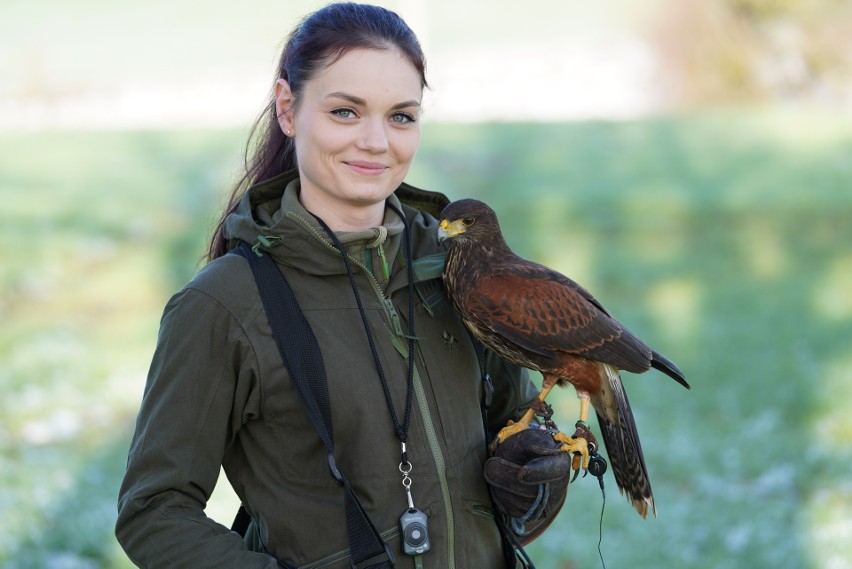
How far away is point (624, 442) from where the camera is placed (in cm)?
238

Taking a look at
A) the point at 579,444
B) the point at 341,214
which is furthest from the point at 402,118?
the point at 579,444

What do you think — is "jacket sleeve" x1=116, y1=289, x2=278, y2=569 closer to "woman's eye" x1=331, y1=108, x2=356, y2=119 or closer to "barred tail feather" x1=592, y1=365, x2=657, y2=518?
"woman's eye" x1=331, y1=108, x2=356, y2=119

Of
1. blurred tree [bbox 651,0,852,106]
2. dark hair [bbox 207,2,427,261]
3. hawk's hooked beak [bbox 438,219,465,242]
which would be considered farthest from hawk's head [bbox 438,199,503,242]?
blurred tree [bbox 651,0,852,106]

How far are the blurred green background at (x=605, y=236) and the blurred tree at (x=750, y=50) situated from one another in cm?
4

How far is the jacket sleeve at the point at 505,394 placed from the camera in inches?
98.2

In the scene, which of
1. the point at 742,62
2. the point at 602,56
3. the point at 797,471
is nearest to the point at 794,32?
the point at 742,62

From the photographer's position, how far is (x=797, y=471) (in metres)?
5.79

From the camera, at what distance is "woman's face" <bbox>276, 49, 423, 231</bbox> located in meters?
2.06

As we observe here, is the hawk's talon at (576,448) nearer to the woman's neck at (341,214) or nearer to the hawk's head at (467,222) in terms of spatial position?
the hawk's head at (467,222)

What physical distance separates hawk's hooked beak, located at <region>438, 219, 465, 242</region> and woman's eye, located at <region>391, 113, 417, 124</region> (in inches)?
11.2

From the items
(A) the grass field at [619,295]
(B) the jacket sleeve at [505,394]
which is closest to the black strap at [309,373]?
(B) the jacket sleeve at [505,394]

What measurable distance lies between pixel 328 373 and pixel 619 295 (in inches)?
279

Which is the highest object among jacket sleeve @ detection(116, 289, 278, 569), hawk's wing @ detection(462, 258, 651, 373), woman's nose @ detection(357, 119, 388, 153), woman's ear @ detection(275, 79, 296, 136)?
woman's ear @ detection(275, 79, 296, 136)

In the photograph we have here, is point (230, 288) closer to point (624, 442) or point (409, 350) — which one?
point (409, 350)
